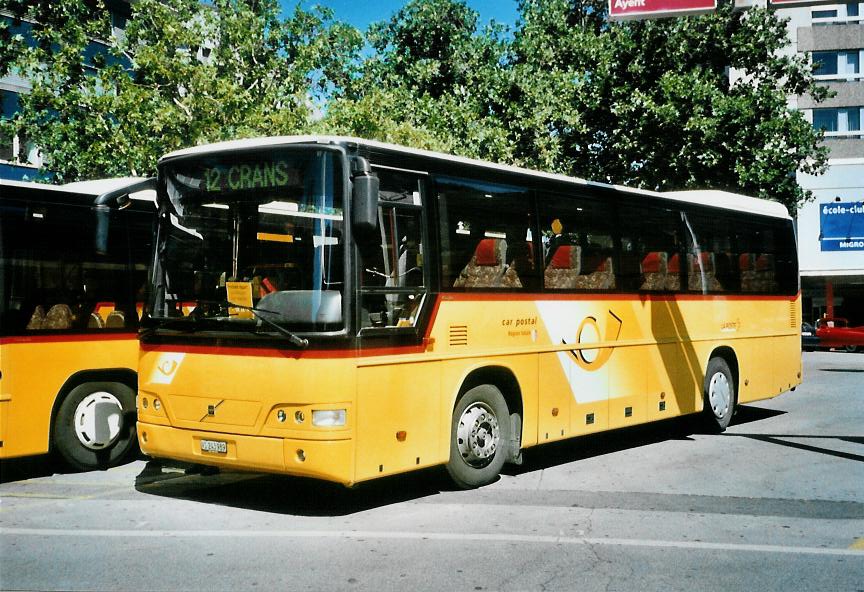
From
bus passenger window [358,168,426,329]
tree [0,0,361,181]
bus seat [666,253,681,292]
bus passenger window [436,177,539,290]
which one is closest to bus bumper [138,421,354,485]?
bus passenger window [358,168,426,329]

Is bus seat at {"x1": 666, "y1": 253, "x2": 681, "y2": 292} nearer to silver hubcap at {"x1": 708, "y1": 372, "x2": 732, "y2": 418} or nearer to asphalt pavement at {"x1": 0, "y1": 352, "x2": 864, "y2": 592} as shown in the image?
silver hubcap at {"x1": 708, "y1": 372, "x2": 732, "y2": 418}

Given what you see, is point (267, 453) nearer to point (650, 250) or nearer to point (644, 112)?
point (650, 250)

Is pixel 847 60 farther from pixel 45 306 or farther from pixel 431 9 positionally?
pixel 45 306

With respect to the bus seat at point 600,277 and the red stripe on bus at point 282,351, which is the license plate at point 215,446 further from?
the bus seat at point 600,277

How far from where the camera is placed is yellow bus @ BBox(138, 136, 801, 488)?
757 cm

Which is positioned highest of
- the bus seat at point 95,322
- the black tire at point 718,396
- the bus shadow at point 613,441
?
the bus seat at point 95,322

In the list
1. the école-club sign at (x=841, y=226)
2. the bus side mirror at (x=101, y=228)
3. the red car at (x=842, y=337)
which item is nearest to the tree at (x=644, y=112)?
the red car at (x=842, y=337)

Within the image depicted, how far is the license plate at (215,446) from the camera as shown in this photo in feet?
25.8

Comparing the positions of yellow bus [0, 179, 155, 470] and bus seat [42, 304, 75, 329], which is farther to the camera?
bus seat [42, 304, 75, 329]

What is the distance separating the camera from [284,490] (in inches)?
359

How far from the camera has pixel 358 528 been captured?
7438 millimetres

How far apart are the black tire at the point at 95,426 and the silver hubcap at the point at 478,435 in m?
3.80

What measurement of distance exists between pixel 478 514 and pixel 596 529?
3.43 feet

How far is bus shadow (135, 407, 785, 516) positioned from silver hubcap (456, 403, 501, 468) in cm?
33
